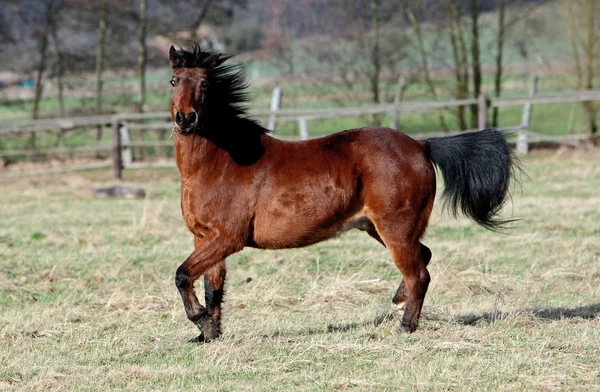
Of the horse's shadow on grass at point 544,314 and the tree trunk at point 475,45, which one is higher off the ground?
the tree trunk at point 475,45

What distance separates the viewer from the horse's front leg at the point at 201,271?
5.87 metres

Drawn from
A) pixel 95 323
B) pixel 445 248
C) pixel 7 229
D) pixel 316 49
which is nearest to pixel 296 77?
pixel 316 49

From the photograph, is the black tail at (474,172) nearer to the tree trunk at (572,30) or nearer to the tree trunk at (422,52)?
the tree trunk at (422,52)

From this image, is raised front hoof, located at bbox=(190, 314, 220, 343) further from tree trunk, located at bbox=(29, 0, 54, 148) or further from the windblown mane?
tree trunk, located at bbox=(29, 0, 54, 148)

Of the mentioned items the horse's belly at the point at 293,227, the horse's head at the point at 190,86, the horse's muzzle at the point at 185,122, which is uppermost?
the horse's head at the point at 190,86

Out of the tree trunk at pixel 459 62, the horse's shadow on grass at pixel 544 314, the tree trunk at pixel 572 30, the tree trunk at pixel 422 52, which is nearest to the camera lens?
the horse's shadow on grass at pixel 544 314

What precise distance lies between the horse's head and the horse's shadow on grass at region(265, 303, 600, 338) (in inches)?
68.0

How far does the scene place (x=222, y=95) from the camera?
252 inches

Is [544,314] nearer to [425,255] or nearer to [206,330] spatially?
[425,255]

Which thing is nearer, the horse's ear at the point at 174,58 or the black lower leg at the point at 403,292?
the horse's ear at the point at 174,58

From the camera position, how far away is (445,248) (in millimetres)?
9977

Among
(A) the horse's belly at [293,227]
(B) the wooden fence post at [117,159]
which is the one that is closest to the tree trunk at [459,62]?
(B) the wooden fence post at [117,159]

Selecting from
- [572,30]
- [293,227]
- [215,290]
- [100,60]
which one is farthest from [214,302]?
[100,60]

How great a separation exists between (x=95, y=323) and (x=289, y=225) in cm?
204
